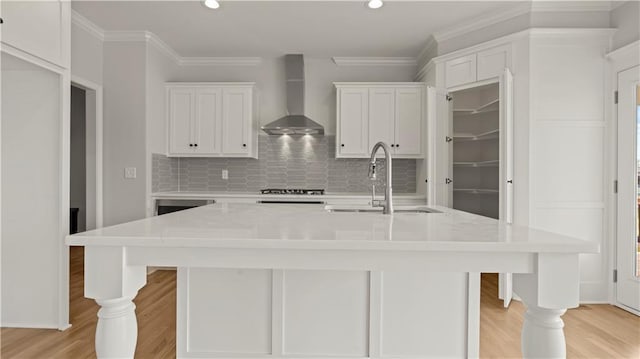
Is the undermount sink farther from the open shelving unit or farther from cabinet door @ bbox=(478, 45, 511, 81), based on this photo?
the open shelving unit

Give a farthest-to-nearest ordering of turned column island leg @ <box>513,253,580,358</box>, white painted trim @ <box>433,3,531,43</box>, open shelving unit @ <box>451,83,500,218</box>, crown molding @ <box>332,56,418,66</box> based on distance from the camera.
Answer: crown molding @ <box>332,56,418,66</box> < open shelving unit @ <box>451,83,500,218</box> < white painted trim @ <box>433,3,531,43</box> < turned column island leg @ <box>513,253,580,358</box>

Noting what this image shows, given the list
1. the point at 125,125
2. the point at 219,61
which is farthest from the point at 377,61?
the point at 125,125

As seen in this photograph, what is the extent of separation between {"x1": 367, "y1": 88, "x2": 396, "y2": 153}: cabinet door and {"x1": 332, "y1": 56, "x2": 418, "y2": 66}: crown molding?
60 cm

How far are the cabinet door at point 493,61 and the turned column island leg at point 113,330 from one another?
138 inches

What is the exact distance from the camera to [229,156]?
187 inches

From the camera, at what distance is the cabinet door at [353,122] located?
4656 mm

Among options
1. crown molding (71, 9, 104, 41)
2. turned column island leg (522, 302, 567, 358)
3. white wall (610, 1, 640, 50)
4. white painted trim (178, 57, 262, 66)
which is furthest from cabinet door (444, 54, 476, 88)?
crown molding (71, 9, 104, 41)

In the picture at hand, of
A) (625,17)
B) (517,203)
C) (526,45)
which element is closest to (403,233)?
(517,203)

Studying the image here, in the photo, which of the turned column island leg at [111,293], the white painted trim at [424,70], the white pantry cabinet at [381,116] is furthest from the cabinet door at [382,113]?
the turned column island leg at [111,293]

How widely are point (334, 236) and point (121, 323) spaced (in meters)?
0.71

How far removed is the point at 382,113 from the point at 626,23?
2387 millimetres

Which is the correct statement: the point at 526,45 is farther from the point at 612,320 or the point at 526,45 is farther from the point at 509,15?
the point at 612,320

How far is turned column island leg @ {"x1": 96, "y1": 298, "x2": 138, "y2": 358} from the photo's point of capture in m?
1.14

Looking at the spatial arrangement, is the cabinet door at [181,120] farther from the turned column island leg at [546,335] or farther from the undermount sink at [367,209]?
the turned column island leg at [546,335]
